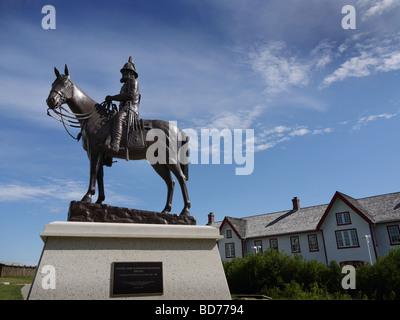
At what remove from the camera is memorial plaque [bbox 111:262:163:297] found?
20.6ft

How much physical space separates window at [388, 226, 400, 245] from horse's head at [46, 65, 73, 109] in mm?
30844

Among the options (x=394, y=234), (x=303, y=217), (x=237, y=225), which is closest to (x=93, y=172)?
(x=394, y=234)

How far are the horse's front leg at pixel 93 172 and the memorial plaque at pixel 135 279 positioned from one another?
6.42ft

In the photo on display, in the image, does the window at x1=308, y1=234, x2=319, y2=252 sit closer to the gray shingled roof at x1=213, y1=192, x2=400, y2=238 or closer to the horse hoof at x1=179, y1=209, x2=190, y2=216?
the gray shingled roof at x1=213, y1=192, x2=400, y2=238

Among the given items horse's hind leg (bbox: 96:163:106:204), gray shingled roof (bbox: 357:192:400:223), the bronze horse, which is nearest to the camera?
the bronze horse

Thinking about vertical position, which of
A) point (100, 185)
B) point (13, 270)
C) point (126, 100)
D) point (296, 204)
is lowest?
point (13, 270)

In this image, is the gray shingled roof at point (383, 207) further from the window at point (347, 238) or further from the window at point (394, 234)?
the window at point (347, 238)

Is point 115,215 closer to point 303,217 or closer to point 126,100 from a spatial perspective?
point 126,100

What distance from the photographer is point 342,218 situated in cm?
3177

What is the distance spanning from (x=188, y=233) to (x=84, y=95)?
4749 mm

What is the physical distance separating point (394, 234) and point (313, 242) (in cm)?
765

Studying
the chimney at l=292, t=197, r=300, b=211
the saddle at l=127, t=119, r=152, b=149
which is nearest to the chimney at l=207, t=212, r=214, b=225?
the chimney at l=292, t=197, r=300, b=211
